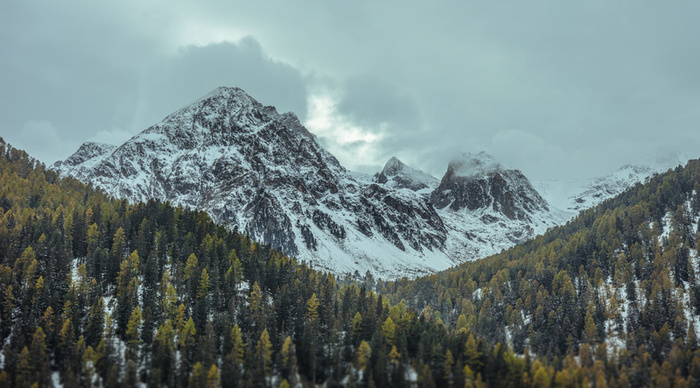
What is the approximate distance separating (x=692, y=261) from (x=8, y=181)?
267 m

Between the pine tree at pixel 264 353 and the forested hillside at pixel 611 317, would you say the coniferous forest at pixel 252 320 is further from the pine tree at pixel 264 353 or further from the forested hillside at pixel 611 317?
the forested hillside at pixel 611 317

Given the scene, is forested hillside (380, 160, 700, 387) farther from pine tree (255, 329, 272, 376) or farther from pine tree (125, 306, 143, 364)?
pine tree (125, 306, 143, 364)

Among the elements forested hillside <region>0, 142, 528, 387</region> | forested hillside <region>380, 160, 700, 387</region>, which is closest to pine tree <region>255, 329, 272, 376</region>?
forested hillside <region>0, 142, 528, 387</region>

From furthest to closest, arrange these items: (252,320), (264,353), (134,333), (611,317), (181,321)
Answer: (611,317)
(252,320)
(181,321)
(134,333)
(264,353)

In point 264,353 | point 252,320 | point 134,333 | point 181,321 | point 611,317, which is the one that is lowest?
point 264,353

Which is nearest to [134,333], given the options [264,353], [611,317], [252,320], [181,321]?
[181,321]

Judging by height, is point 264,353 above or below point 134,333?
below

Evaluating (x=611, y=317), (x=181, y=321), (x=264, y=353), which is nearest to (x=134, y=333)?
(x=181, y=321)

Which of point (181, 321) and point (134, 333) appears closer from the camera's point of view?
point (134, 333)

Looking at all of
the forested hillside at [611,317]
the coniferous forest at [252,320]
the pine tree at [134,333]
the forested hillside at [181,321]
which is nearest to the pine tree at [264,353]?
the forested hillside at [181,321]

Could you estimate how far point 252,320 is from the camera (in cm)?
12194

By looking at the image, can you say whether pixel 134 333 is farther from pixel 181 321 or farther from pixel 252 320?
pixel 252 320

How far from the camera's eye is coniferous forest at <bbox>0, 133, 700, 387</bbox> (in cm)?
9831

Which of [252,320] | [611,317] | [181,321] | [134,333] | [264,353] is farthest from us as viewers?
[611,317]
